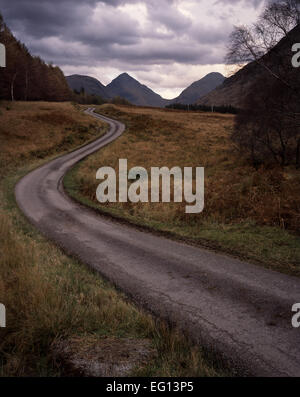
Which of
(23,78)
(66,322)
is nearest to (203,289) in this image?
(66,322)

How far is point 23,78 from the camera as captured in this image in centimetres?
6338

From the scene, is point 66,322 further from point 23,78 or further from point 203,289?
point 23,78

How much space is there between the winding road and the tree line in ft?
174

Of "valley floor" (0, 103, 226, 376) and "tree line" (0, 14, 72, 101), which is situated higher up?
"tree line" (0, 14, 72, 101)

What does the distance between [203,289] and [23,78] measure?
2705 inches

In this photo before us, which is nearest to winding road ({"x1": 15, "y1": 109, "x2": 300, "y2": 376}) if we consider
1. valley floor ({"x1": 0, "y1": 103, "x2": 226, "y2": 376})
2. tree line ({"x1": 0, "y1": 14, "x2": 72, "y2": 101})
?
valley floor ({"x1": 0, "y1": 103, "x2": 226, "y2": 376})

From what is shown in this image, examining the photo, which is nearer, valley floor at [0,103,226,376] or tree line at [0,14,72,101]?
valley floor at [0,103,226,376]

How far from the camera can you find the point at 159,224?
13.5 metres

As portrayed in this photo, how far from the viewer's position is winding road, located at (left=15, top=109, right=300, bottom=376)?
5.38 metres

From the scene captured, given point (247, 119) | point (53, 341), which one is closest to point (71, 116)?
point (247, 119)

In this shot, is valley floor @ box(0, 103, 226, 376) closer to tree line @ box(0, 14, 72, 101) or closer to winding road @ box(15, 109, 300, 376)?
winding road @ box(15, 109, 300, 376)

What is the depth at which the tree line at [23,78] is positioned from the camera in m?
55.1

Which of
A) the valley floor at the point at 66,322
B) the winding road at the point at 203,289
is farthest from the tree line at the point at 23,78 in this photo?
the valley floor at the point at 66,322
